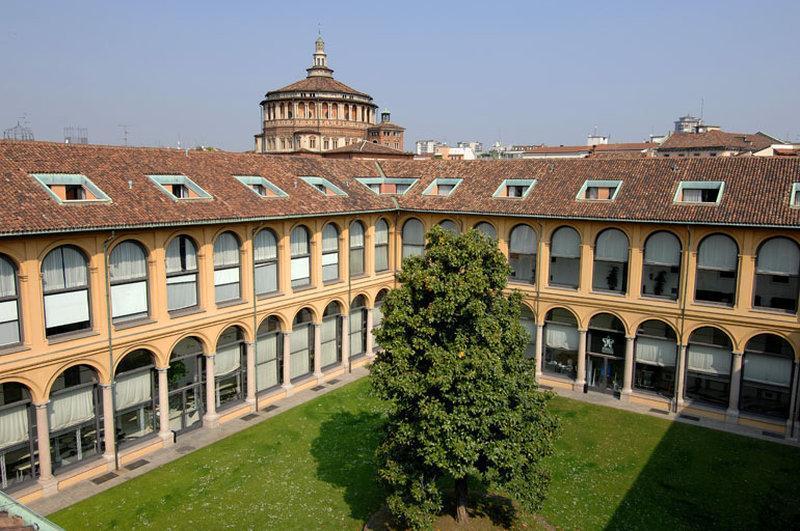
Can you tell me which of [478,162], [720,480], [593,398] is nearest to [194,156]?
[478,162]

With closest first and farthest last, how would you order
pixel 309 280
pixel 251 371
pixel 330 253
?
pixel 251 371
pixel 309 280
pixel 330 253

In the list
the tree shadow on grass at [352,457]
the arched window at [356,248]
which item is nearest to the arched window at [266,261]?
the arched window at [356,248]

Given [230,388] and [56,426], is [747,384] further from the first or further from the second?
[56,426]

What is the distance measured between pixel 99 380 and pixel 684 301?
87.1 feet

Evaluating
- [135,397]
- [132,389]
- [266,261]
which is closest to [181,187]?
[266,261]

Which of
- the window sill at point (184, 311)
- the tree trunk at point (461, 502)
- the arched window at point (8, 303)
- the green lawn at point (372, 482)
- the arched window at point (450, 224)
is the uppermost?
the arched window at point (450, 224)

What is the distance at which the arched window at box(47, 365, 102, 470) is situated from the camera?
23203mm

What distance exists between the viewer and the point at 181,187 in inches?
1117

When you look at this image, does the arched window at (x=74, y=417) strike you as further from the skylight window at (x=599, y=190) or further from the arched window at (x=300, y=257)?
the skylight window at (x=599, y=190)

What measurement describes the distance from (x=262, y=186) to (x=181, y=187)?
4.98m

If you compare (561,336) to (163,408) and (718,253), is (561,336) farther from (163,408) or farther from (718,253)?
(163,408)

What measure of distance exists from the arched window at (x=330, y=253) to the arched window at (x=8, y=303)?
15.6 meters

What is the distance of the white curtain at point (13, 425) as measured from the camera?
2184 cm

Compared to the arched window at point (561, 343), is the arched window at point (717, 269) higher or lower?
higher
